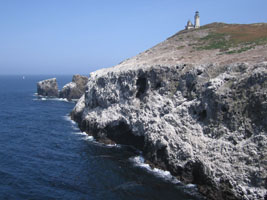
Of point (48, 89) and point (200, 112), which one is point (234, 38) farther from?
point (48, 89)

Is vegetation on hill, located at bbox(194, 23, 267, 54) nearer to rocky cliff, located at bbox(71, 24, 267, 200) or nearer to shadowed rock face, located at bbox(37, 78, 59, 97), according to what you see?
rocky cliff, located at bbox(71, 24, 267, 200)

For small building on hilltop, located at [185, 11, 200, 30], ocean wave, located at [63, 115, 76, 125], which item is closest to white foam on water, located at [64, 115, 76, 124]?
ocean wave, located at [63, 115, 76, 125]

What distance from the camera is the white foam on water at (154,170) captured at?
113 feet

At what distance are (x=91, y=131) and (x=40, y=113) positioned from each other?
1129 inches

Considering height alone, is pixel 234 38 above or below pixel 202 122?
above

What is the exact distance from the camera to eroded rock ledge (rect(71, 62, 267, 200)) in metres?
28.9

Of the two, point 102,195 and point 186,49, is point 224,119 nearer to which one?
point 102,195

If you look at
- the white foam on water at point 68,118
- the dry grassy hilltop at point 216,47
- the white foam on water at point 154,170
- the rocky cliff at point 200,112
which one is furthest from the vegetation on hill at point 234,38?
the white foam on water at point 68,118

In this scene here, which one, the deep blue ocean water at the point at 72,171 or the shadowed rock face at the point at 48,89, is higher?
the shadowed rock face at the point at 48,89

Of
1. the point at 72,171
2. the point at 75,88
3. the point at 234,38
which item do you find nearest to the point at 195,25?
the point at 234,38

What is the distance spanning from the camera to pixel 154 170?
37125 millimetres

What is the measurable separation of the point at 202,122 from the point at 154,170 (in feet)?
31.0

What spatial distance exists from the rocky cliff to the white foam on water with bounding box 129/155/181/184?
0.81 metres

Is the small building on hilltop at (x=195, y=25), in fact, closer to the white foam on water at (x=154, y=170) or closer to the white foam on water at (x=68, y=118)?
the white foam on water at (x=68, y=118)
